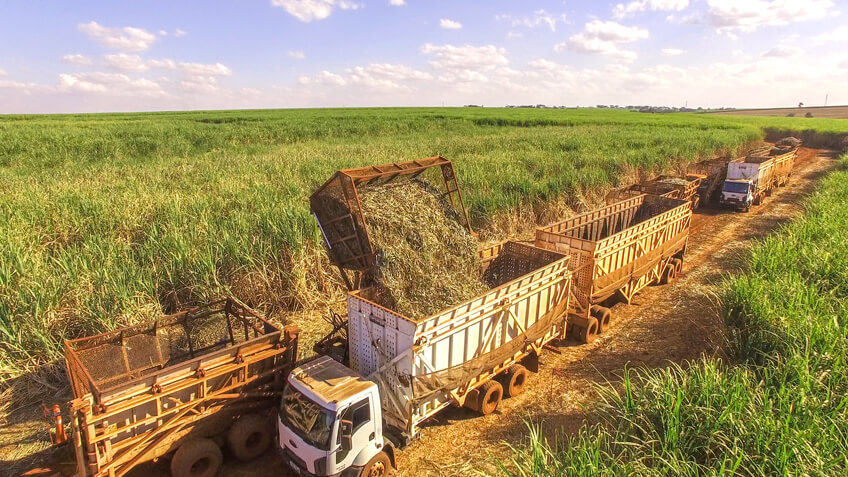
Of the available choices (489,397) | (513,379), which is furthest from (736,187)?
(489,397)

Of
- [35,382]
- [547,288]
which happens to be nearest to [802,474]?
[547,288]

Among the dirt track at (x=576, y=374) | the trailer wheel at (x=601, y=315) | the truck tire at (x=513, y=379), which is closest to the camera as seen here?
the dirt track at (x=576, y=374)

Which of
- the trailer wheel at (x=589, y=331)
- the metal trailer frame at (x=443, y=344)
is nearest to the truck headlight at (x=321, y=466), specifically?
the metal trailer frame at (x=443, y=344)

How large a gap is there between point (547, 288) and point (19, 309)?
29.6 ft

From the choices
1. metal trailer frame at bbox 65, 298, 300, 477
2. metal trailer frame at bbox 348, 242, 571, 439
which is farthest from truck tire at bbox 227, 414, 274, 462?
metal trailer frame at bbox 348, 242, 571, 439

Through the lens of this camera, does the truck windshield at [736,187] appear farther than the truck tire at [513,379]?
Yes

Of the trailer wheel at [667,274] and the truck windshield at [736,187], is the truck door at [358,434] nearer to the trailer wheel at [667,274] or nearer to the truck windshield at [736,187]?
the trailer wheel at [667,274]

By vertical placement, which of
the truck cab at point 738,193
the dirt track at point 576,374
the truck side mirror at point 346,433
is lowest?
the dirt track at point 576,374

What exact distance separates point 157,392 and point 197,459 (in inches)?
42.0

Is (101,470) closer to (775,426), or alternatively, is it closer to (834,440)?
(775,426)

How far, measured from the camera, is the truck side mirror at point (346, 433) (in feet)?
17.4

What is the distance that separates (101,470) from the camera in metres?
5.08

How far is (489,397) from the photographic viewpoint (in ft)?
24.2

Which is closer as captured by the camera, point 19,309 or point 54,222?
point 19,309
